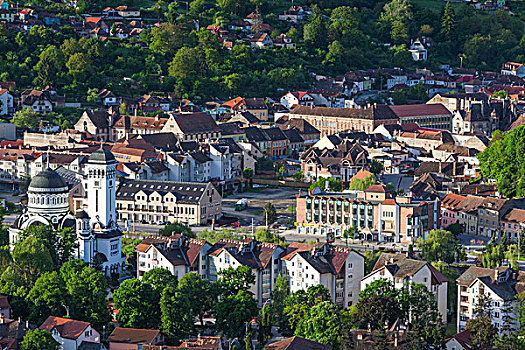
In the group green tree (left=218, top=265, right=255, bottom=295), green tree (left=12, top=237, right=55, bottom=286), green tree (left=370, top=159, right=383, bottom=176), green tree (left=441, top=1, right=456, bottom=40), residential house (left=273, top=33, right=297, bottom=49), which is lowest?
green tree (left=218, top=265, right=255, bottom=295)

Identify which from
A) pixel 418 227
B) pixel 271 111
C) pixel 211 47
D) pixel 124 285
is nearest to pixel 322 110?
pixel 271 111

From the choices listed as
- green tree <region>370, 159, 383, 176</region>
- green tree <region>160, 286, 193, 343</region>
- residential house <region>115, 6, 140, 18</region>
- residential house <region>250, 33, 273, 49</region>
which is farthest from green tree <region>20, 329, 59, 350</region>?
residential house <region>115, 6, 140, 18</region>

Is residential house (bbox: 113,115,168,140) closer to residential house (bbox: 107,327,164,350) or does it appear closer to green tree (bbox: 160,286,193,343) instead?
green tree (bbox: 160,286,193,343)

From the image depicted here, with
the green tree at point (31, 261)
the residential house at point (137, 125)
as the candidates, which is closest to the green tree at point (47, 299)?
the green tree at point (31, 261)

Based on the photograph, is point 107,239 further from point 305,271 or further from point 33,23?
point 33,23

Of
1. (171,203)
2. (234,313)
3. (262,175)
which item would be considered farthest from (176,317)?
(262,175)

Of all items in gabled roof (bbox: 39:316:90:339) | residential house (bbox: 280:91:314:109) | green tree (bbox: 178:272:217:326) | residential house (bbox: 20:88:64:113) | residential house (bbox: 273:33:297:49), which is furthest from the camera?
residential house (bbox: 273:33:297:49)
